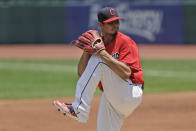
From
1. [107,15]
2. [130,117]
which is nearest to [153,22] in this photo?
[130,117]

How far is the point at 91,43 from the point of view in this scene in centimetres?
420

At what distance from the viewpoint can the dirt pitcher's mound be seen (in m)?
6.49

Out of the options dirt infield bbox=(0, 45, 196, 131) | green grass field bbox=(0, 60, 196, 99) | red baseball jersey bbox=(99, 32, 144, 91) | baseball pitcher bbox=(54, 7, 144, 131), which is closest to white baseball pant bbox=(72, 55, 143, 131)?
baseball pitcher bbox=(54, 7, 144, 131)

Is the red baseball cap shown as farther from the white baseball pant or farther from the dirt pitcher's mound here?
the dirt pitcher's mound

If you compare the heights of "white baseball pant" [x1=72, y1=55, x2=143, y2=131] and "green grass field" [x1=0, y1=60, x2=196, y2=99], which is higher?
"white baseball pant" [x1=72, y1=55, x2=143, y2=131]

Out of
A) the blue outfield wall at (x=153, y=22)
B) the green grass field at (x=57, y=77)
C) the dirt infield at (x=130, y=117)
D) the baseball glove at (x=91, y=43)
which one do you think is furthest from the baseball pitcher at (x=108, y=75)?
the blue outfield wall at (x=153, y=22)

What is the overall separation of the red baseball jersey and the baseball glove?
0.17 m

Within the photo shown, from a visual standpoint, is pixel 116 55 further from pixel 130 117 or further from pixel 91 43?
pixel 130 117

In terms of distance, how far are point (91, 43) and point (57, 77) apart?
8311 millimetres

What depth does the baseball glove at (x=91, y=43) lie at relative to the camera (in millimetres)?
4137

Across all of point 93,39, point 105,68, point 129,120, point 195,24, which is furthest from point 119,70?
point 195,24

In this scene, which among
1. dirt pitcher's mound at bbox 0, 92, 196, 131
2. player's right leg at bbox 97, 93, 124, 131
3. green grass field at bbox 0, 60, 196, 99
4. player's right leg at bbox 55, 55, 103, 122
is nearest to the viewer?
player's right leg at bbox 55, 55, 103, 122

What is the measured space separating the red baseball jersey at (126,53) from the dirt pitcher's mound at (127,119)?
217 cm

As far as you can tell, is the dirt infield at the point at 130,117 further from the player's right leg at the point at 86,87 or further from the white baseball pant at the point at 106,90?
the player's right leg at the point at 86,87
